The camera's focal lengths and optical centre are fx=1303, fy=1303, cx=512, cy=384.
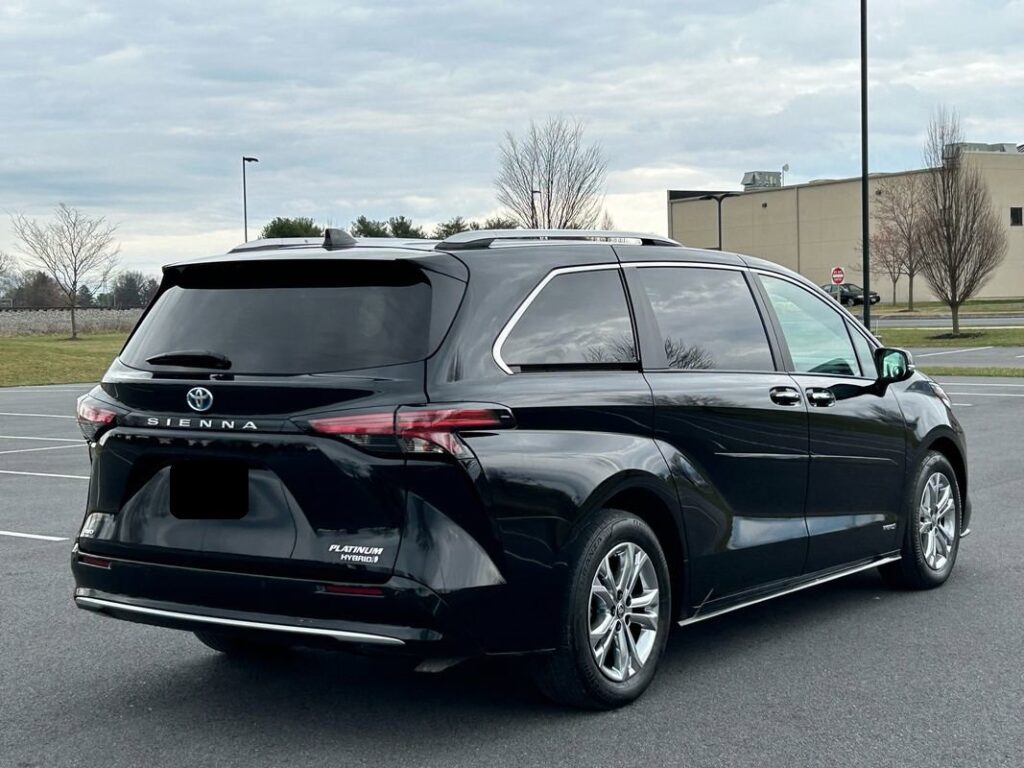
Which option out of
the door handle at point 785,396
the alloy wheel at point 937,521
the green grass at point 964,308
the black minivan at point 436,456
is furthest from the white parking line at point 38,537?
the green grass at point 964,308

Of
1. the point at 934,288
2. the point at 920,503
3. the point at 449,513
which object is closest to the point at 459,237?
the point at 449,513

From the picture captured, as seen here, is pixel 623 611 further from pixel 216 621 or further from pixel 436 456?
pixel 216 621

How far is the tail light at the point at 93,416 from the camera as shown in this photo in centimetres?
484

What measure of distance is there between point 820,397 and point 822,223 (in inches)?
3343

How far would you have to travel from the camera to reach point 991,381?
24781 millimetres

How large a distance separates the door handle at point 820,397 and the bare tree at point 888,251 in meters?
66.7

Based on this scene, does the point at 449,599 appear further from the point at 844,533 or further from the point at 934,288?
the point at 934,288

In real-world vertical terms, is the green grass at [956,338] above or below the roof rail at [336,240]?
below

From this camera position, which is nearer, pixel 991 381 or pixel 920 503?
pixel 920 503

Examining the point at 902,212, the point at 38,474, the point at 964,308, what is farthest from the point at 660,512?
the point at 902,212

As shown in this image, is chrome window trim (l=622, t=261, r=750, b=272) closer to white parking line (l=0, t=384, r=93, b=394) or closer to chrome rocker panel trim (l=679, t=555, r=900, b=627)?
chrome rocker panel trim (l=679, t=555, r=900, b=627)

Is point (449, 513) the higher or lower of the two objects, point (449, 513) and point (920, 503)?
the higher

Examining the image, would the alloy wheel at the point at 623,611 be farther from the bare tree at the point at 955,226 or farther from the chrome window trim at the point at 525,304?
the bare tree at the point at 955,226

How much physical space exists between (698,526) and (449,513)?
139 cm
